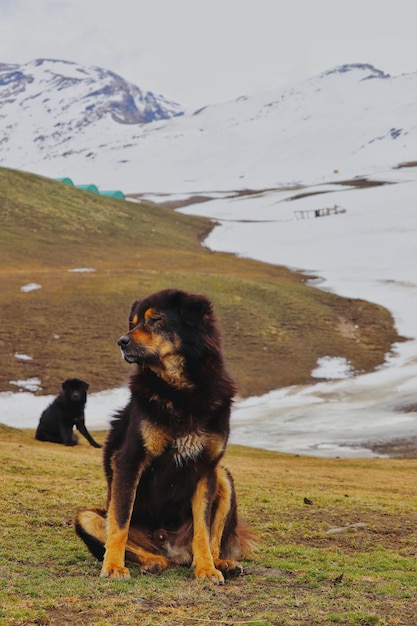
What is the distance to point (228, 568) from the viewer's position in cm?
752

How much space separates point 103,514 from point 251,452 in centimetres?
2093

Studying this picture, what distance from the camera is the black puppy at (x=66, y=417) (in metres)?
23.4

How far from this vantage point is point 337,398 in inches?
1735

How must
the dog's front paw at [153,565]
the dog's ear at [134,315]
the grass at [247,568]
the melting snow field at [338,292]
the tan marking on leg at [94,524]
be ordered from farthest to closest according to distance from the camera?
1. the melting snow field at [338,292]
2. the tan marking on leg at [94,524]
3. the dog's ear at [134,315]
4. the dog's front paw at [153,565]
5. the grass at [247,568]

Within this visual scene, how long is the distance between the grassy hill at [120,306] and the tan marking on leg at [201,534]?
115 feet

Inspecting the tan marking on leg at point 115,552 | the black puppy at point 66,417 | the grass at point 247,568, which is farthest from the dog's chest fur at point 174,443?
the black puppy at point 66,417

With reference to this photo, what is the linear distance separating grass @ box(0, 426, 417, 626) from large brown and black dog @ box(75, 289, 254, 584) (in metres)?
0.27

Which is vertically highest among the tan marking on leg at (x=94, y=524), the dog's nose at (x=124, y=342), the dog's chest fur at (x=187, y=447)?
the dog's nose at (x=124, y=342)

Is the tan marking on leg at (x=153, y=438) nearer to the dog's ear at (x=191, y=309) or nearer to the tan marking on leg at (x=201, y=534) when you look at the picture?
the tan marking on leg at (x=201, y=534)

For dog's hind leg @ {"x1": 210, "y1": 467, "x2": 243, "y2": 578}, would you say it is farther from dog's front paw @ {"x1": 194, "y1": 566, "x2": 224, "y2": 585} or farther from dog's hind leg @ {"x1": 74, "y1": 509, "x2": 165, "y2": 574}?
dog's hind leg @ {"x1": 74, "y1": 509, "x2": 165, "y2": 574}

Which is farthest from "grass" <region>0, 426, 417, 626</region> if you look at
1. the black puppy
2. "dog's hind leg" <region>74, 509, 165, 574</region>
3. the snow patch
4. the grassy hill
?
the snow patch

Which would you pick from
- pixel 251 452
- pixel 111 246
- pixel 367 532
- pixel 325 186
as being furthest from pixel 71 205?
pixel 325 186

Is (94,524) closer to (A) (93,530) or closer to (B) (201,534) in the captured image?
(A) (93,530)

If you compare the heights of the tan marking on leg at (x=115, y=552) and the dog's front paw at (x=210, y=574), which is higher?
the tan marking on leg at (x=115, y=552)
